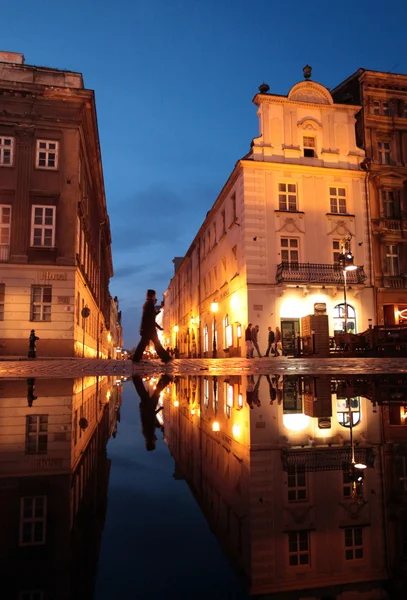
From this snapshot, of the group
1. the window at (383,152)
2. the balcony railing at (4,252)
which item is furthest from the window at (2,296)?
the window at (383,152)

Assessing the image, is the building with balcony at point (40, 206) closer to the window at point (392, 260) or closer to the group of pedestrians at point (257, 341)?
the group of pedestrians at point (257, 341)

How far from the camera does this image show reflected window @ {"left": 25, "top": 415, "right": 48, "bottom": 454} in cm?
362

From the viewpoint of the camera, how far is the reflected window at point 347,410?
15.9 ft

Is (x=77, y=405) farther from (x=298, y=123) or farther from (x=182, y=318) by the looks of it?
(x=182, y=318)

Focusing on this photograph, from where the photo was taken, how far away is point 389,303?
3209 cm

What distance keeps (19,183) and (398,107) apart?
26.6 meters

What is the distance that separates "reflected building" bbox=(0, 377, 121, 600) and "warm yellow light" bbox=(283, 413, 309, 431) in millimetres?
1691

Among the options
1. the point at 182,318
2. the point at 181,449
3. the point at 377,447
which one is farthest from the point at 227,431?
the point at 182,318

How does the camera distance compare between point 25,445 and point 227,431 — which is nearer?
point 25,445

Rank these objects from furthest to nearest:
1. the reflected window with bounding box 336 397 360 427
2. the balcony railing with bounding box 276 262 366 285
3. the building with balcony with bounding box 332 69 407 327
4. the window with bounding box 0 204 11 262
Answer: the building with balcony with bounding box 332 69 407 327
the balcony railing with bounding box 276 262 366 285
the window with bounding box 0 204 11 262
the reflected window with bounding box 336 397 360 427

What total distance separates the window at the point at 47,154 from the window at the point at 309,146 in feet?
52.5

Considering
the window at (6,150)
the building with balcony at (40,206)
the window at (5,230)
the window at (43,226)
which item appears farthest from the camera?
the window at (6,150)

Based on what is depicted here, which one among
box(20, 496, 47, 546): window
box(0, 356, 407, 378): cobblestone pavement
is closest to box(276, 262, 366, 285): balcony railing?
box(0, 356, 407, 378): cobblestone pavement

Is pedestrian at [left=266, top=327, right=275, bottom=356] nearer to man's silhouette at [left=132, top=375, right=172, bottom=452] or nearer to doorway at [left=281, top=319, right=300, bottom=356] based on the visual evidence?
doorway at [left=281, top=319, right=300, bottom=356]
